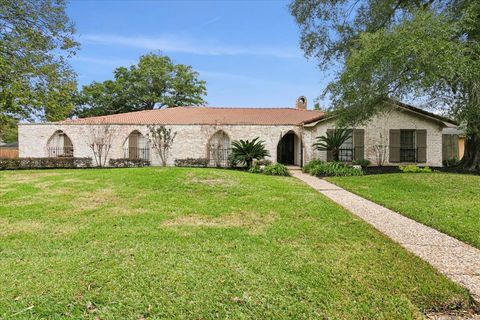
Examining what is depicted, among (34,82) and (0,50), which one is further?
(34,82)

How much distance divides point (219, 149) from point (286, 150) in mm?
5050

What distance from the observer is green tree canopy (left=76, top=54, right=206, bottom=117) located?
3397 centimetres

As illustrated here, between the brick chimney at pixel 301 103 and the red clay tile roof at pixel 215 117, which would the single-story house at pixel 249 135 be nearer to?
the red clay tile roof at pixel 215 117

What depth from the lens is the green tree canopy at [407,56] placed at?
1044cm

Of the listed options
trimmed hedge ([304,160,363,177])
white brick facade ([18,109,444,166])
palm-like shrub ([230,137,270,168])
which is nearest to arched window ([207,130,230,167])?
white brick facade ([18,109,444,166])

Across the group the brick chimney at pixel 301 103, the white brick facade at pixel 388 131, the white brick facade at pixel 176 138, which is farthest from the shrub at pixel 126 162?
the brick chimney at pixel 301 103

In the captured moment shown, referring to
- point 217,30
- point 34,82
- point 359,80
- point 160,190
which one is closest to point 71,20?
point 34,82

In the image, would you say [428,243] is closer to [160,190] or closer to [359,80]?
[160,190]

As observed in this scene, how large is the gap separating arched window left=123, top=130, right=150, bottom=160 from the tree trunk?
18.3m

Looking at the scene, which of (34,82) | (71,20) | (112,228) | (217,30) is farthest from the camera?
(217,30)

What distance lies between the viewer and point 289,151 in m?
21.6

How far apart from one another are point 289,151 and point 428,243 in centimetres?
1695

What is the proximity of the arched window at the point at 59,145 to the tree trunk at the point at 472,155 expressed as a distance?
2349cm

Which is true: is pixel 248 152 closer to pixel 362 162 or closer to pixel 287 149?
pixel 287 149
